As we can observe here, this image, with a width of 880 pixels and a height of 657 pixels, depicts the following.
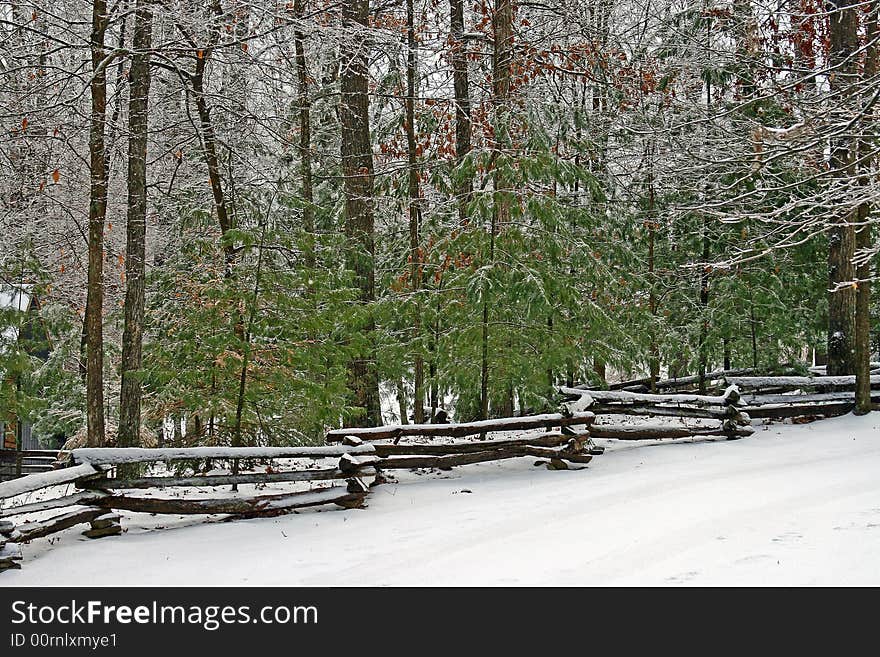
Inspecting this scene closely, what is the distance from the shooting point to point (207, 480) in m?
7.43

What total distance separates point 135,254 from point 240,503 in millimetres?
4131

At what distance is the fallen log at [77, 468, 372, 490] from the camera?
6.95m

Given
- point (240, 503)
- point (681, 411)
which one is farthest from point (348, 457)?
point (681, 411)

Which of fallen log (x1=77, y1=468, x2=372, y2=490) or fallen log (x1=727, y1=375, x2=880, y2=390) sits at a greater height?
fallen log (x1=727, y1=375, x2=880, y2=390)

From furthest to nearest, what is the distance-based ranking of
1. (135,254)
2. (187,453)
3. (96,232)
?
(96,232) → (135,254) → (187,453)

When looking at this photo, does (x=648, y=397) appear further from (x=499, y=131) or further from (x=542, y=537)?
(x=542, y=537)

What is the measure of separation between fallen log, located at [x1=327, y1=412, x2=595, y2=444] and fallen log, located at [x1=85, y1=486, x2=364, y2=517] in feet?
3.29

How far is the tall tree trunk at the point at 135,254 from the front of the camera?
965 centimetres

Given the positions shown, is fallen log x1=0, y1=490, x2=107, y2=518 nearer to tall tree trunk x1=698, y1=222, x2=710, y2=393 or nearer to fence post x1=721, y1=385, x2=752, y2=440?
fence post x1=721, y1=385, x2=752, y2=440

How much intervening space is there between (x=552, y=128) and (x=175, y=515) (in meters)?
11.9

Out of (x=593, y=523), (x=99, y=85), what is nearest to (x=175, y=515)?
(x=593, y=523)

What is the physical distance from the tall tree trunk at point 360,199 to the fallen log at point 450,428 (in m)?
3.07

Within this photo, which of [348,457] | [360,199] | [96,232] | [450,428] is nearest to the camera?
[348,457]

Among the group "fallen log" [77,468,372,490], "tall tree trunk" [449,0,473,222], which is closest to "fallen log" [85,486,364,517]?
"fallen log" [77,468,372,490]
